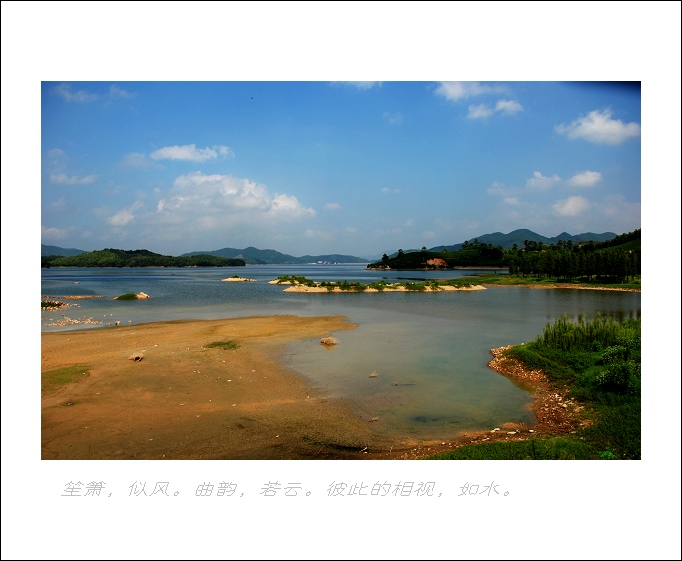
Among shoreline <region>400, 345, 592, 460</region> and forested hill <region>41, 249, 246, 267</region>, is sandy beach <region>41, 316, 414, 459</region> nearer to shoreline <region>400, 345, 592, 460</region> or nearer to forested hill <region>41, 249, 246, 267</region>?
shoreline <region>400, 345, 592, 460</region>

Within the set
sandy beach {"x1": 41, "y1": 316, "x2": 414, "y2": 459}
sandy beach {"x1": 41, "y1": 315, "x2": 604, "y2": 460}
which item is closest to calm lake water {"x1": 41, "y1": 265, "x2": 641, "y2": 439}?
sandy beach {"x1": 41, "y1": 315, "x2": 604, "y2": 460}

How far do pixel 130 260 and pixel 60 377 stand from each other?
8971cm

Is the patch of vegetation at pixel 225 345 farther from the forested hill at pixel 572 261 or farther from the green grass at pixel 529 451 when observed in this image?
the forested hill at pixel 572 261

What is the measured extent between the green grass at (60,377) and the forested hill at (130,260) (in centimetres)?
3802

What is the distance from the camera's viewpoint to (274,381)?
9.17 metres

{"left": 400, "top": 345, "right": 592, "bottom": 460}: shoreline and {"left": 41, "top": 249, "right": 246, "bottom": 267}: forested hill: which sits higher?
{"left": 41, "top": 249, "right": 246, "bottom": 267}: forested hill

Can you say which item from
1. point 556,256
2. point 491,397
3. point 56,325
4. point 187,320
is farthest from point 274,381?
point 556,256

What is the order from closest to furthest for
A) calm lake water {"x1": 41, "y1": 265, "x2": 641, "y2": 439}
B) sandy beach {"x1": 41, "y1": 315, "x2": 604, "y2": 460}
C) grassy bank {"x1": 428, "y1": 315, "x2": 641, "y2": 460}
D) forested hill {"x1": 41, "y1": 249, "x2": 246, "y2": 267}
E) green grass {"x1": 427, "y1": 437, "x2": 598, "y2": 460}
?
green grass {"x1": 427, "y1": 437, "x2": 598, "y2": 460}
grassy bank {"x1": 428, "y1": 315, "x2": 641, "y2": 460}
sandy beach {"x1": 41, "y1": 315, "x2": 604, "y2": 460}
calm lake water {"x1": 41, "y1": 265, "x2": 641, "y2": 439}
forested hill {"x1": 41, "y1": 249, "x2": 246, "y2": 267}

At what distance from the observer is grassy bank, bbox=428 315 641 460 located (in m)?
5.27

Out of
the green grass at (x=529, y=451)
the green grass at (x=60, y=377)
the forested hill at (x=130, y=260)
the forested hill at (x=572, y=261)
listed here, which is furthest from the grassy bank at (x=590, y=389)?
the forested hill at (x=130, y=260)

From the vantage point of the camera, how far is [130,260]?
88.2m

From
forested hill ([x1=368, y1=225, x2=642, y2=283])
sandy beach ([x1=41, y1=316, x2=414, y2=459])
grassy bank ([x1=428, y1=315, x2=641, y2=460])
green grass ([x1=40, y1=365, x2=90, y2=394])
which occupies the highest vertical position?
forested hill ([x1=368, y1=225, x2=642, y2=283])

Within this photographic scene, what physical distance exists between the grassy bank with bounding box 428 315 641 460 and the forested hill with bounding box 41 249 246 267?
151 feet

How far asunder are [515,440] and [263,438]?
3.90m
